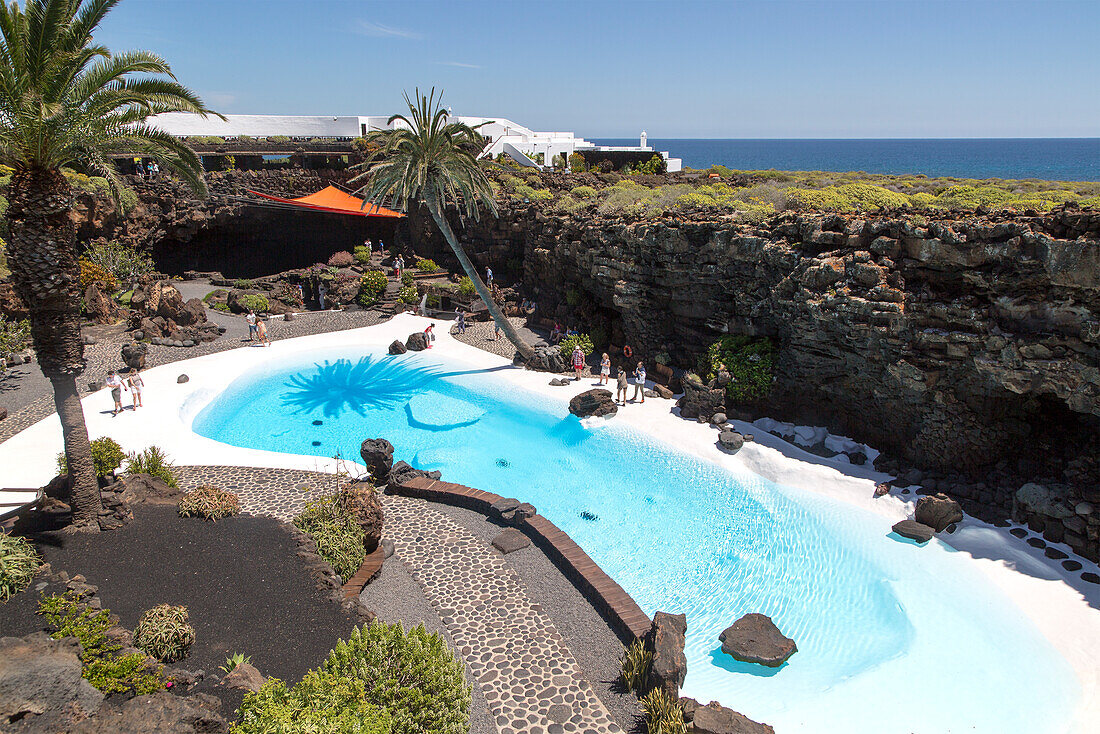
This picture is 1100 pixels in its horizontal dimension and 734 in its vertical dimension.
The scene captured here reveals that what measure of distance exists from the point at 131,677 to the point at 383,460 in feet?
25.9

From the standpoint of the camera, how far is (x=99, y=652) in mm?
8102

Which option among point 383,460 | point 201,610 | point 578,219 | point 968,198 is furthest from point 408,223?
point 201,610

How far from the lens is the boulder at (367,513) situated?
12297 millimetres

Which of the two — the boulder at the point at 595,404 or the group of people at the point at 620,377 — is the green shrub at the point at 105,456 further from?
the group of people at the point at 620,377

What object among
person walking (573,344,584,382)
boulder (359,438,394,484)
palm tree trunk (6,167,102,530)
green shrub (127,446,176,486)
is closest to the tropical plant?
palm tree trunk (6,167,102,530)

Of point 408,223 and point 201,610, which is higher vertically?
point 408,223

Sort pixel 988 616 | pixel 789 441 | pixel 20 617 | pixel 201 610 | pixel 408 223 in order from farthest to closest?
pixel 408 223 < pixel 789 441 < pixel 988 616 < pixel 201 610 < pixel 20 617

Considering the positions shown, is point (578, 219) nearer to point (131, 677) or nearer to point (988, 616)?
point (988, 616)

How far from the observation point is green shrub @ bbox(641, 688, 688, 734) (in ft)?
27.9

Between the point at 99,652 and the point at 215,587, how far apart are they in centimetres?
229

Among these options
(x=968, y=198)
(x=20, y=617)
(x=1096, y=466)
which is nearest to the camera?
(x=20, y=617)

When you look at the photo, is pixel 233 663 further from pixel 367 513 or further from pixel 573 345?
pixel 573 345

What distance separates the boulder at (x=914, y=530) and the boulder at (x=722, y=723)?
7340mm

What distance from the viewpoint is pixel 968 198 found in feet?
66.3
